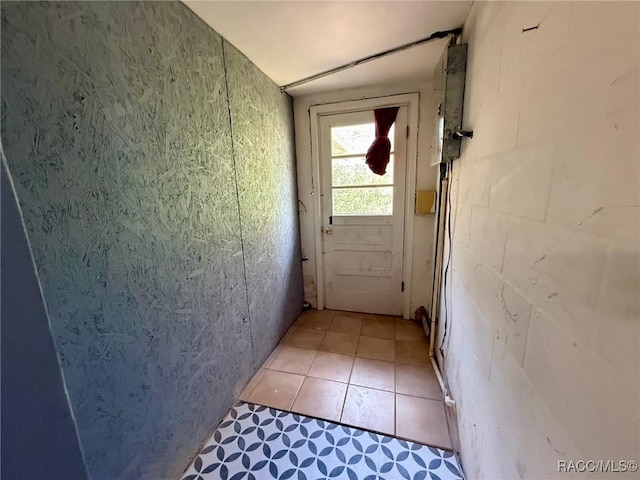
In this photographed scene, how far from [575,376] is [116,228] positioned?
138 cm

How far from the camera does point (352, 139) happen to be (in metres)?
2.41

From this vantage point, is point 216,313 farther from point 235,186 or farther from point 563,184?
point 563,184

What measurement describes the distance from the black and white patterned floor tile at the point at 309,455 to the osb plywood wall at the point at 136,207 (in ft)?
0.47

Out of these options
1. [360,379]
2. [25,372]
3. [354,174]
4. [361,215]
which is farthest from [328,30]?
[360,379]

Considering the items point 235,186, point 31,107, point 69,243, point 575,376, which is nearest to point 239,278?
point 235,186

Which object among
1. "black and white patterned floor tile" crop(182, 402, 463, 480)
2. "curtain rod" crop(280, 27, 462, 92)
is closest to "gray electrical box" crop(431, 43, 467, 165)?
"curtain rod" crop(280, 27, 462, 92)

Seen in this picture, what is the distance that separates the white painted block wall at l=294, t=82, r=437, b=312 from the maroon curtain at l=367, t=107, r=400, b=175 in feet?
0.52

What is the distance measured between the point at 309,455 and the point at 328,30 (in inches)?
91.9

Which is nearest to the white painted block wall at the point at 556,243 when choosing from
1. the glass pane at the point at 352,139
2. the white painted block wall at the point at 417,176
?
the white painted block wall at the point at 417,176

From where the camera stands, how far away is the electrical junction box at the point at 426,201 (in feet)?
7.47

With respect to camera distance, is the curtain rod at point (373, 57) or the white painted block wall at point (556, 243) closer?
the white painted block wall at point (556, 243)

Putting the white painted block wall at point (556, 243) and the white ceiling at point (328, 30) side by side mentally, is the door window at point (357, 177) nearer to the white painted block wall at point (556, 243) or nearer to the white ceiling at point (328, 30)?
the white ceiling at point (328, 30)

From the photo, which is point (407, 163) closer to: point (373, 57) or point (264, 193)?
point (373, 57)

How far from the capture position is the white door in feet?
7.81
